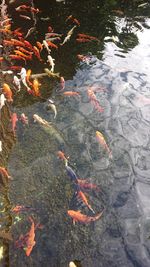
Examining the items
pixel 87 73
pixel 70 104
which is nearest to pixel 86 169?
pixel 70 104

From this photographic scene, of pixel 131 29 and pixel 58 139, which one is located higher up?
pixel 131 29

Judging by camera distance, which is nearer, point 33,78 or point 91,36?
point 33,78

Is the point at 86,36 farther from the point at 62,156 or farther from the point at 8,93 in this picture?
the point at 62,156

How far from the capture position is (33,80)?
762cm

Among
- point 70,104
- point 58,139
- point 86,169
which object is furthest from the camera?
point 70,104

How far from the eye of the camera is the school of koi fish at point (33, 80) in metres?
5.13

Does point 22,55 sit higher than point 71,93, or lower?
higher

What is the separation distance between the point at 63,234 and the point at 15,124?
2.58 metres

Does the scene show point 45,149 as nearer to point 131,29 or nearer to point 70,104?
point 70,104

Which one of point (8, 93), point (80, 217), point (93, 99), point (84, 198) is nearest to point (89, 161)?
point (84, 198)

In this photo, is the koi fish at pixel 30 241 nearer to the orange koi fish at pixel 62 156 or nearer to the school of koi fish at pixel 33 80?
the school of koi fish at pixel 33 80

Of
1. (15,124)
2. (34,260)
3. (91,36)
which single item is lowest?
(34,260)

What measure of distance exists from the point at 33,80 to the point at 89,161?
2682 mm

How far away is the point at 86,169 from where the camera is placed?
5910 millimetres
